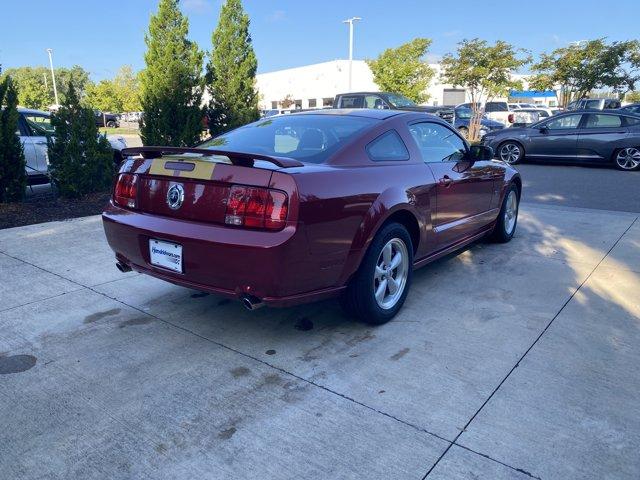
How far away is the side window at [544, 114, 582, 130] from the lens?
12.9 meters

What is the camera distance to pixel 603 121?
12.6 meters

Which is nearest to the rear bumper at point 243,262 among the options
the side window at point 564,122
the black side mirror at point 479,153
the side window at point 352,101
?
the black side mirror at point 479,153

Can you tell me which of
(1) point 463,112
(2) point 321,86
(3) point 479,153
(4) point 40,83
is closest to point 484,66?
(1) point 463,112

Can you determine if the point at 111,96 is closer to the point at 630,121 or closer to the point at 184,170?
the point at 630,121

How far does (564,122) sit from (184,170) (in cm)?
1243

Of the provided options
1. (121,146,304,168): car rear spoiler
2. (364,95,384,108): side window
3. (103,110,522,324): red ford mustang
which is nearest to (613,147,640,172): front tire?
(364,95,384,108): side window

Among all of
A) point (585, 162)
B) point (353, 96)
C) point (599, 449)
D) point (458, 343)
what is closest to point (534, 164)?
point (585, 162)

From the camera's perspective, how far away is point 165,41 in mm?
9555

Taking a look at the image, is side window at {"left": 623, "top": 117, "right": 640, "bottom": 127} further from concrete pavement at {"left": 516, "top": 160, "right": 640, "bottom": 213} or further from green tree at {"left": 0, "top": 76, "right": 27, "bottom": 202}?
green tree at {"left": 0, "top": 76, "right": 27, "bottom": 202}

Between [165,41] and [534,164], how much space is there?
32.1 feet

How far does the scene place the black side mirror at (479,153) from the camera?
4.84 m

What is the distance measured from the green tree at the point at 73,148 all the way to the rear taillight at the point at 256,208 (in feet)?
19.5

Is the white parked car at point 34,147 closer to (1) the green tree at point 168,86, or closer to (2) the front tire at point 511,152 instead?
(1) the green tree at point 168,86

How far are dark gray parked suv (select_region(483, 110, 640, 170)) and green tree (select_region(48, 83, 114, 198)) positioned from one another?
1034cm
